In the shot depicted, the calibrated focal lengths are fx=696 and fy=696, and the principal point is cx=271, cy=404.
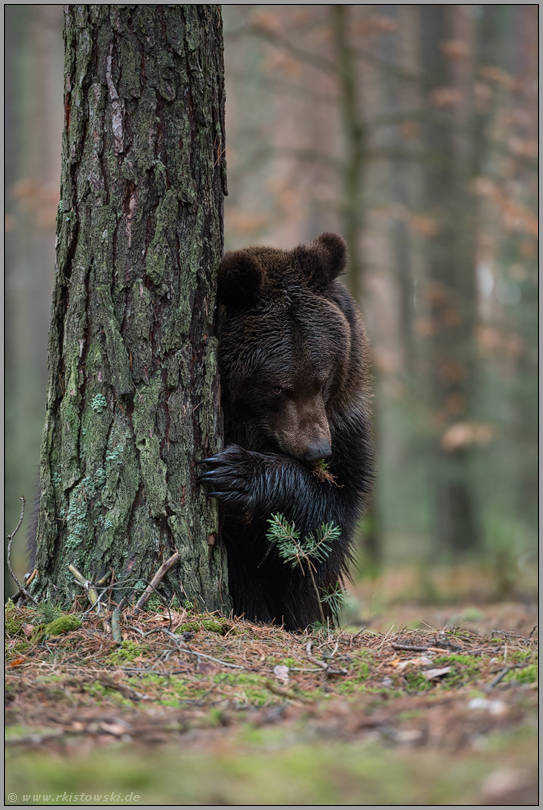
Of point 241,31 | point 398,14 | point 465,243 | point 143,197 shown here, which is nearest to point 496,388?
point 465,243

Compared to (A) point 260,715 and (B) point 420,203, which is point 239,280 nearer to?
(A) point 260,715

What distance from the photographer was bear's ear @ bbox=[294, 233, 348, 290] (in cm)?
496

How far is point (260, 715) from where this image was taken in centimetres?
259

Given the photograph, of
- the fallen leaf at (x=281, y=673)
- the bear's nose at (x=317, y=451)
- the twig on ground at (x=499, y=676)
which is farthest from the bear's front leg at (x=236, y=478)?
the twig on ground at (x=499, y=676)

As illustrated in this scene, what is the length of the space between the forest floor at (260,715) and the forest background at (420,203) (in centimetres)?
527

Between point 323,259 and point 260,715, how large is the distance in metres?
3.27

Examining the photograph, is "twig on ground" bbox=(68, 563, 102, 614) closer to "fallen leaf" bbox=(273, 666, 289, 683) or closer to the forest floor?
the forest floor

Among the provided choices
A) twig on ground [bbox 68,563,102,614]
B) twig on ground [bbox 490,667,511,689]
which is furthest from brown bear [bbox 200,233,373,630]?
twig on ground [bbox 490,667,511,689]

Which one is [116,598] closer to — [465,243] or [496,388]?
[465,243]

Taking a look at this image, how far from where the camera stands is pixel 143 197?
388 cm

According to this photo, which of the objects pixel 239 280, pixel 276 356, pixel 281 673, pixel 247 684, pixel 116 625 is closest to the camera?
pixel 247 684

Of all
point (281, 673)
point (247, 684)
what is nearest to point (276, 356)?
point (281, 673)

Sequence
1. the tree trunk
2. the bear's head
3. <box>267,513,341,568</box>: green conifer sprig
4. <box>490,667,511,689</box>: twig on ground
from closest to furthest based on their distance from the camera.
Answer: <box>490,667,511,689</box>: twig on ground → the tree trunk → <box>267,513,341,568</box>: green conifer sprig → the bear's head

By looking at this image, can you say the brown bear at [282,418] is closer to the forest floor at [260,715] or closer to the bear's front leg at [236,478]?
the bear's front leg at [236,478]
